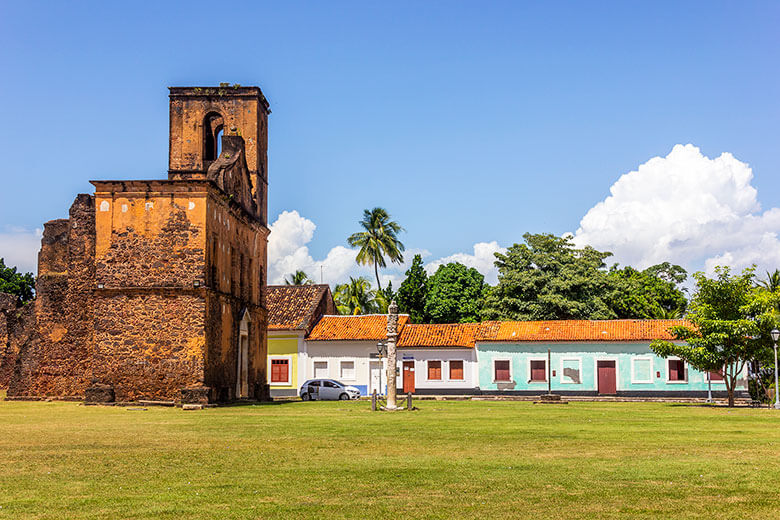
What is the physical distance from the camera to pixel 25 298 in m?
59.2

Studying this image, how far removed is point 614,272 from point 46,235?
120 ft

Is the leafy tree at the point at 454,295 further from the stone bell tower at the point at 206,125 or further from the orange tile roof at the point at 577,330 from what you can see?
the stone bell tower at the point at 206,125

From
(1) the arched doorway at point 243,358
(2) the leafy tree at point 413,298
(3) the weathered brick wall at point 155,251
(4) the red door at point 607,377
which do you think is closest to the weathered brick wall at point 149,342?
(3) the weathered brick wall at point 155,251

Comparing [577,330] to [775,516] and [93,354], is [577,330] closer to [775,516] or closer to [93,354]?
[93,354]

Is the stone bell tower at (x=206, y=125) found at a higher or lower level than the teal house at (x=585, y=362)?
higher

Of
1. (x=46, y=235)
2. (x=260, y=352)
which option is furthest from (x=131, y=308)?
(x=260, y=352)

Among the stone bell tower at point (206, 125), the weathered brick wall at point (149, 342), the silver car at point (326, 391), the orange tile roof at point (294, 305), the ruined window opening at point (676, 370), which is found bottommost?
the silver car at point (326, 391)

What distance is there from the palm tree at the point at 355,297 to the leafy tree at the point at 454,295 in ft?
17.7

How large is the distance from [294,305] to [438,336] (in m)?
8.45

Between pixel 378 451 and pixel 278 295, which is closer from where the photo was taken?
pixel 378 451

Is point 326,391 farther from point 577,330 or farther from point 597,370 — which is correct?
point 597,370

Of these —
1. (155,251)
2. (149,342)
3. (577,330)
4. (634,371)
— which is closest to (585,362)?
(577,330)

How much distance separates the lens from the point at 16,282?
58656 millimetres

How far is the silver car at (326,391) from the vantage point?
3978cm
